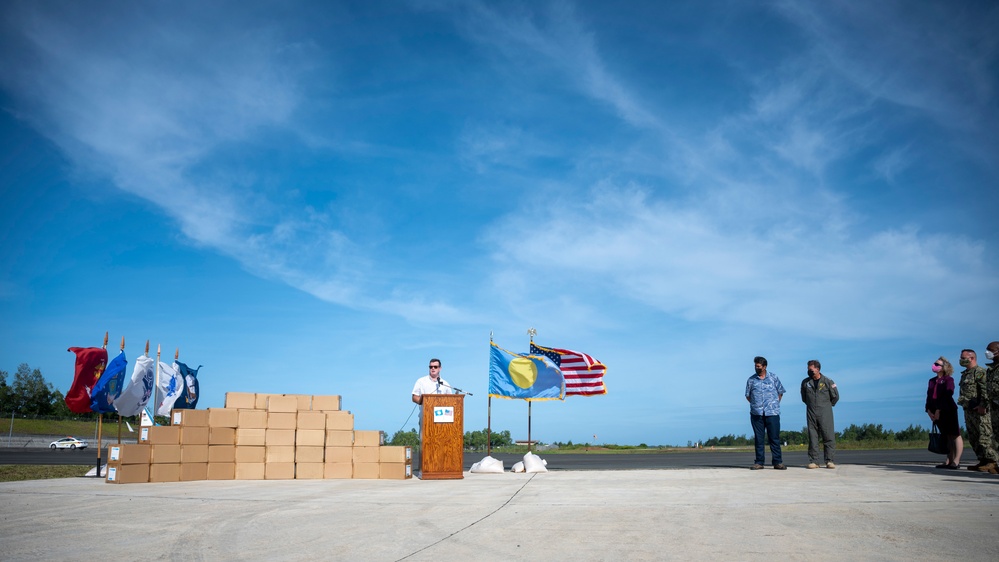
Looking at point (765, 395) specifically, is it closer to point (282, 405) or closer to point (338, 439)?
point (338, 439)

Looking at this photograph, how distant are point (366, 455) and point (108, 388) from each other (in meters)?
5.88

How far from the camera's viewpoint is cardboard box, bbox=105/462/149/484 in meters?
11.2

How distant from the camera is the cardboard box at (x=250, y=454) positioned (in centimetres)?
1241

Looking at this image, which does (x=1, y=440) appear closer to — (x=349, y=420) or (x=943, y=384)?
(x=349, y=420)

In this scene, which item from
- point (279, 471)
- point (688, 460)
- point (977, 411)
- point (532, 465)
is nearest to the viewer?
point (977, 411)

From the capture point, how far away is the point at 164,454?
1180 centimetres

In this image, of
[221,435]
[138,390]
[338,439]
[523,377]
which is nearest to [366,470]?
[338,439]

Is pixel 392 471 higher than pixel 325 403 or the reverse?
the reverse

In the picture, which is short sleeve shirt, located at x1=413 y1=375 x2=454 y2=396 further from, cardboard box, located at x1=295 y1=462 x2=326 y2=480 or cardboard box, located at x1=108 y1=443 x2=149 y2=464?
A: cardboard box, located at x1=108 y1=443 x2=149 y2=464

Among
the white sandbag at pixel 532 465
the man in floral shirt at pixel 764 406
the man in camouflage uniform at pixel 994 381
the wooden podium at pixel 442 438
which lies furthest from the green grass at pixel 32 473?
the man in camouflage uniform at pixel 994 381

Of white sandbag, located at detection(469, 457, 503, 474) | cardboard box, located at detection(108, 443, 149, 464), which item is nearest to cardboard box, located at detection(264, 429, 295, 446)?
cardboard box, located at detection(108, 443, 149, 464)

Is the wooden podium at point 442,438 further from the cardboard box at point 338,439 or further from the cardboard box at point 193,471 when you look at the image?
the cardboard box at point 193,471

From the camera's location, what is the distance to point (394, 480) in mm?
12102

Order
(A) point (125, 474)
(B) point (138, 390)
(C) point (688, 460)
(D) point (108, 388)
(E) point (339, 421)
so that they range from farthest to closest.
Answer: (C) point (688, 460) → (B) point (138, 390) → (D) point (108, 388) → (E) point (339, 421) → (A) point (125, 474)
